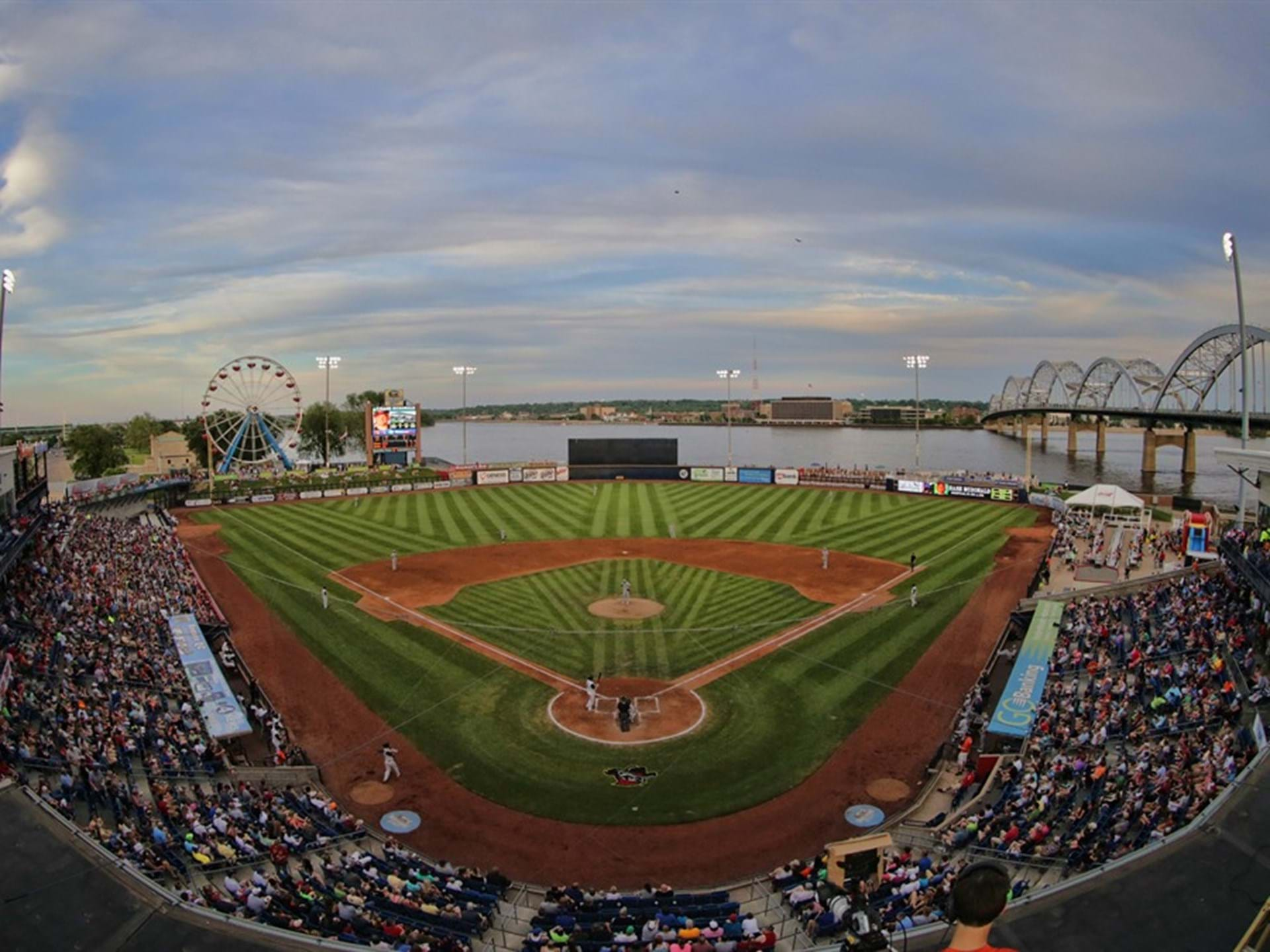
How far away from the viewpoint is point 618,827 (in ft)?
60.8

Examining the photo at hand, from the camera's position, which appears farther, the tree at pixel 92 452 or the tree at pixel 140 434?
the tree at pixel 140 434

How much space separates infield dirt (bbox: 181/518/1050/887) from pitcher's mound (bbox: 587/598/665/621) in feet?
33.9

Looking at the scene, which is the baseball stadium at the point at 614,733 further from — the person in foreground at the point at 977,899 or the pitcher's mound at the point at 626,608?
the pitcher's mound at the point at 626,608

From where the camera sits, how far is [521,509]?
6044cm

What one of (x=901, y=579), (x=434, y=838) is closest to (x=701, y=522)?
(x=901, y=579)

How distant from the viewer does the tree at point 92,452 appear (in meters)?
99.2

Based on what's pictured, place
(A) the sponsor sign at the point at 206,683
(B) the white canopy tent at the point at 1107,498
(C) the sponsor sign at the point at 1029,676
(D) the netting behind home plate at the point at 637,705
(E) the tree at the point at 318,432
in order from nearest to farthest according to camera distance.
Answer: (C) the sponsor sign at the point at 1029,676
(A) the sponsor sign at the point at 206,683
(D) the netting behind home plate at the point at 637,705
(B) the white canopy tent at the point at 1107,498
(E) the tree at the point at 318,432

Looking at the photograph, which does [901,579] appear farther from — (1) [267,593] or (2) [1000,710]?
(1) [267,593]

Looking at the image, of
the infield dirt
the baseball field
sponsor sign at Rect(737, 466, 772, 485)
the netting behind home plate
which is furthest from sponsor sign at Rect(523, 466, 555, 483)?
the netting behind home plate

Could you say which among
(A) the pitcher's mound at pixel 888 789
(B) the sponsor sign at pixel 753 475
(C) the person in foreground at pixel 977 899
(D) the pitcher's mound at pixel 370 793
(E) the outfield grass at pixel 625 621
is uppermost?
(C) the person in foreground at pixel 977 899

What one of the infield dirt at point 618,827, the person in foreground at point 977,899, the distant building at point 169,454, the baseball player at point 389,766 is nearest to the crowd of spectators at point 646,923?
the infield dirt at point 618,827

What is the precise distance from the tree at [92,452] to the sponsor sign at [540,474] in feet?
175

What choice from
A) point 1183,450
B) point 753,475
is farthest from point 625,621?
point 1183,450

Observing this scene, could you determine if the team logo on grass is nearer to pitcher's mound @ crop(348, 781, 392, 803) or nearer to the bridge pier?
pitcher's mound @ crop(348, 781, 392, 803)
